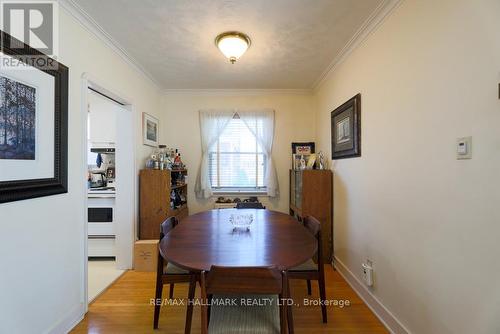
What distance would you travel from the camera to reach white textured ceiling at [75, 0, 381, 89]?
185 centimetres

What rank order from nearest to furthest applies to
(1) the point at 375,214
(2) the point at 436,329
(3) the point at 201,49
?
1. (2) the point at 436,329
2. (1) the point at 375,214
3. (3) the point at 201,49

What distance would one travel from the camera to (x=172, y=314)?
2.03 meters

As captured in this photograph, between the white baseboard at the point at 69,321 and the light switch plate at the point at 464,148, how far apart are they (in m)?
2.84

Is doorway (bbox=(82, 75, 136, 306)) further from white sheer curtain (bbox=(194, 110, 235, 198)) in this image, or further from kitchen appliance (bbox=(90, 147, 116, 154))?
white sheer curtain (bbox=(194, 110, 235, 198))

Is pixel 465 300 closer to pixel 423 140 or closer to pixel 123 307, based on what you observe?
pixel 423 140

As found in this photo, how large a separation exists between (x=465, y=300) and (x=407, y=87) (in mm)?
1319

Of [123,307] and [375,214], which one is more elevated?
[375,214]

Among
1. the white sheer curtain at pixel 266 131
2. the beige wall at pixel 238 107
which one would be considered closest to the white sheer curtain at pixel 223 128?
the white sheer curtain at pixel 266 131

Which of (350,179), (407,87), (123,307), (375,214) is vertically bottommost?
(123,307)

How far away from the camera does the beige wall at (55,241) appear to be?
1.42m

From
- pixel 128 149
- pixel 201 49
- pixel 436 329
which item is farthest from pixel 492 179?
pixel 128 149

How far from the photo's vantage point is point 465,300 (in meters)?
1.22
